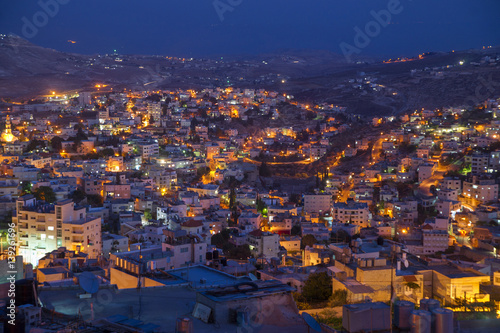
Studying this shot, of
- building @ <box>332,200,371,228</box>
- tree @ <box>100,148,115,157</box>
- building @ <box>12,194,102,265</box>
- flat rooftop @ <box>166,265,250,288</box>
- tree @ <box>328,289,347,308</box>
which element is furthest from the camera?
tree @ <box>100,148,115,157</box>

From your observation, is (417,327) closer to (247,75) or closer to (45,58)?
(45,58)

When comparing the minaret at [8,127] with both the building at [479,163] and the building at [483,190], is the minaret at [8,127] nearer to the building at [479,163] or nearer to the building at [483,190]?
the building at [483,190]

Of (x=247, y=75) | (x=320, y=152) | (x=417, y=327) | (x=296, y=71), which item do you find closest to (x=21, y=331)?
(x=417, y=327)

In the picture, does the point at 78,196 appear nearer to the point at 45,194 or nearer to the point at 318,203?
the point at 45,194

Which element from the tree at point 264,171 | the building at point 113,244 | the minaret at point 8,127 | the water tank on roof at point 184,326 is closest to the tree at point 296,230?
the building at point 113,244

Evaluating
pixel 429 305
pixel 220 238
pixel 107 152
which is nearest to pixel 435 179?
pixel 220 238

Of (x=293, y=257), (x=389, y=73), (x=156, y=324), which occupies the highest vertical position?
(x=389, y=73)

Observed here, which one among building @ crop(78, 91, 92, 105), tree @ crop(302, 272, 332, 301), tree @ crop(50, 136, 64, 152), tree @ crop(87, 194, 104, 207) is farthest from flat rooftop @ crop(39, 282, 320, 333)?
building @ crop(78, 91, 92, 105)

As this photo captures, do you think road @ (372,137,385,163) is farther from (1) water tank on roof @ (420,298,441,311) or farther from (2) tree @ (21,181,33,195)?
(1) water tank on roof @ (420,298,441,311)
